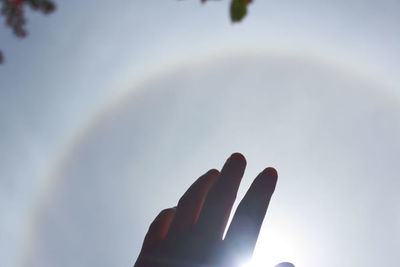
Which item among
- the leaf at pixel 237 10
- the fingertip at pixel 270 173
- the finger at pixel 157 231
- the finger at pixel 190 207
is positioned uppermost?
the leaf at pixel 237 10

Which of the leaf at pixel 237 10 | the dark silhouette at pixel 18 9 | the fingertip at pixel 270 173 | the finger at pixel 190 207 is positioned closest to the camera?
the finger at pixel 190 207

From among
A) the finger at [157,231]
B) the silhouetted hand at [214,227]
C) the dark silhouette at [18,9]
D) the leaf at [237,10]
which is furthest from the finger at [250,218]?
the dark silhouette at [18,9]

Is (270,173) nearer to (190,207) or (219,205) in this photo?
(219,205)

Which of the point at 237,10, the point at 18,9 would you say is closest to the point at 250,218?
the point at 237,10

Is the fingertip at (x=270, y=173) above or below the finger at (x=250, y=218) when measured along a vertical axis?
above

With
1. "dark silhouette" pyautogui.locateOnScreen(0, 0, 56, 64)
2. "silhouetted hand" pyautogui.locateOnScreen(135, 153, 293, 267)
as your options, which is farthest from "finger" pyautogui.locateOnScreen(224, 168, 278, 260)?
"dark silhouette" pyautogui.locateOnScreen(0, 0, 56, 64)

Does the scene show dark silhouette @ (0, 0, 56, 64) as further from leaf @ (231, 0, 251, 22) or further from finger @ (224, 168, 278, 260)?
finger @ (224, 168, 278, 260)

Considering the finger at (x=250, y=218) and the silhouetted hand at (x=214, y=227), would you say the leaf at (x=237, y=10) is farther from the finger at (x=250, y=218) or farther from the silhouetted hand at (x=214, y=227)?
the finger at (x=250, y=218)

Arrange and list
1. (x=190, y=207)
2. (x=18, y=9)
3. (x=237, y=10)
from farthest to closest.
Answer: (x=18, y=9), (x=237, y=10), (x=190, y=207)

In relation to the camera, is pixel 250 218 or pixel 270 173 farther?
pixel 270 173
